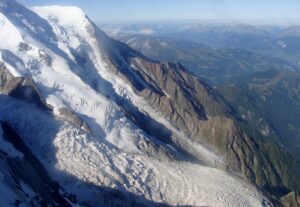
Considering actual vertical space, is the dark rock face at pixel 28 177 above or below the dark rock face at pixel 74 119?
above

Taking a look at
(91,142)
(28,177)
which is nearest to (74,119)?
(91,142)

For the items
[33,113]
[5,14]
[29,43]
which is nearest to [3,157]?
[33,113]

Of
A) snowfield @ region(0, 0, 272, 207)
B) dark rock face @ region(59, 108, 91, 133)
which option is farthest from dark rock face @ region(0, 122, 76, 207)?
dark rock face @ region(59, 108, 91, 133)

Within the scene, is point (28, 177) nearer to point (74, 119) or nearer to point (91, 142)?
point (91, 142)

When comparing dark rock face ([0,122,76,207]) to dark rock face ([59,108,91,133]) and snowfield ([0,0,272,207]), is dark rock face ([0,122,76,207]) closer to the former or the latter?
snowfield ([0,0,272,207])

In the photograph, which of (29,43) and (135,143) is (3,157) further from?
(29,43)

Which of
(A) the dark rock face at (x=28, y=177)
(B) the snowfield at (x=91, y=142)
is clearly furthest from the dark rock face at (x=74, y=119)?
(A) the dark rock face at (x=28, y=177)

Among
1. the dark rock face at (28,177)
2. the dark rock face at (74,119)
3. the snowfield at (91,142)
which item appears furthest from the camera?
the dark rock face at (74,119)

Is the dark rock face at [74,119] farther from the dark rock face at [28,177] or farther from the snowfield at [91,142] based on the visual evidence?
the dark rock face at [28,177]
